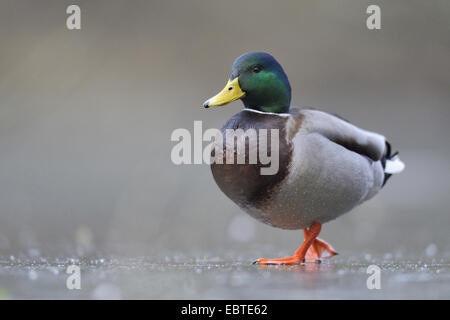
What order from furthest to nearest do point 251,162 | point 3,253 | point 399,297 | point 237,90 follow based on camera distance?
point 3,253, point 237,90, point 251,162, point 399,297

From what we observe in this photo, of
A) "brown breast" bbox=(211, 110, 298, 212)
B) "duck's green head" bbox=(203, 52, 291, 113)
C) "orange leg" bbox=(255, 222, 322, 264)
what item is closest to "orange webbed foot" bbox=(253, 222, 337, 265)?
"orange leg" bbox=(255, 222, 322, 264)

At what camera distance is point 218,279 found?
2041 mm

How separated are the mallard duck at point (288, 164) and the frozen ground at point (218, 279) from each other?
0.21 metres

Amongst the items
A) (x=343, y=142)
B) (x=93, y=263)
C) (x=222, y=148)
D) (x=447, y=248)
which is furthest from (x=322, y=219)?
(x=93, y=263)

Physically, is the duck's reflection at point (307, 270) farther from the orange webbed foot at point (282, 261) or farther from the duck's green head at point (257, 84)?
the duck's green head at point (257, 84)

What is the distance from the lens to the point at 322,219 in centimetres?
255

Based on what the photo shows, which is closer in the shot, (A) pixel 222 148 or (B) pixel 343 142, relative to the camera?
(A) pixel 222 148

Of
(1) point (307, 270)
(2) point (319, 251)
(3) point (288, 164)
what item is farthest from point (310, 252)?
(3) point (288, 164)

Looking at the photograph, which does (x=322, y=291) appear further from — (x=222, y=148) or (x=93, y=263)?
(x=93, y=263)

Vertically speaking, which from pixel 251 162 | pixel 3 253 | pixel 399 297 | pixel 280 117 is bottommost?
pixel 399 297

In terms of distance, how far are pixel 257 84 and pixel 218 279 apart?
2.69ft

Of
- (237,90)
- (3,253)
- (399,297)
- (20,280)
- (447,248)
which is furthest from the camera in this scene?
(447,248)

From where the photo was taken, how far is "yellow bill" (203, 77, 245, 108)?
95.7 inches

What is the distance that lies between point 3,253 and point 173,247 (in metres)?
0.77
